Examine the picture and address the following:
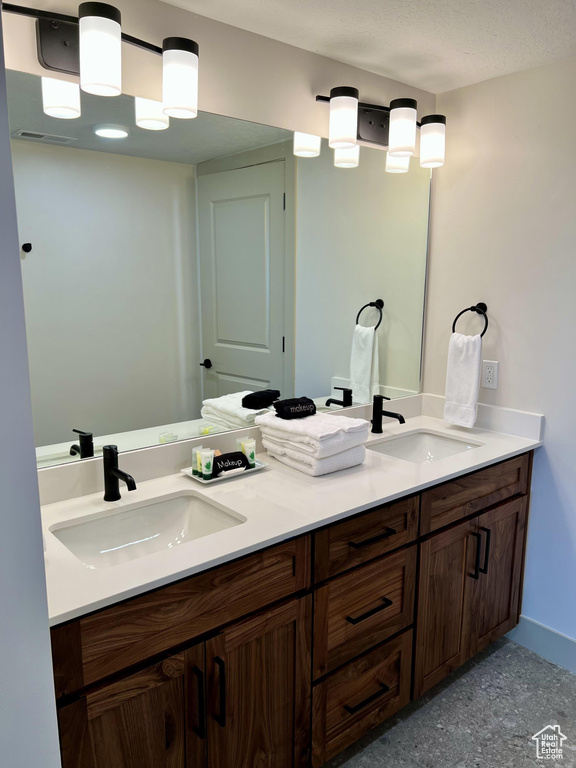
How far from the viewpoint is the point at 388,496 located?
5.34ft

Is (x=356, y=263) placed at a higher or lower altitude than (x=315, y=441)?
higher

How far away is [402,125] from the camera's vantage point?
2.09 m

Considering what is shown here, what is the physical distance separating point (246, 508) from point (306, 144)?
1.32 m

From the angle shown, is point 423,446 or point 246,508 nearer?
point 246,508

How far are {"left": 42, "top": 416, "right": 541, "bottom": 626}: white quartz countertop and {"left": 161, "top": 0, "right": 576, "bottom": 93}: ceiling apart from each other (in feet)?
4.60

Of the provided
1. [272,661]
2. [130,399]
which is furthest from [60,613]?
[130,399]

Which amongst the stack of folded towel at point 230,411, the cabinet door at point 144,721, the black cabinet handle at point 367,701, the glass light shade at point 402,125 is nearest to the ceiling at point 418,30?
the glass light shade at point 402,125

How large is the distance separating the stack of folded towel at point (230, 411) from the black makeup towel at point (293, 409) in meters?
0.11

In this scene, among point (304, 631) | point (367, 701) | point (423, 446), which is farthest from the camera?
point (423, 446)

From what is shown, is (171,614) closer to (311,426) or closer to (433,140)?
(311,426)

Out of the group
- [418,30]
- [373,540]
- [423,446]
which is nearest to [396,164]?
[418,30]

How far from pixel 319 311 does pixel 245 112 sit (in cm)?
78

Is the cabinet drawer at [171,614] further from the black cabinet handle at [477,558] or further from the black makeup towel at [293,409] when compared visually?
the black cabinet handle at [477,558]

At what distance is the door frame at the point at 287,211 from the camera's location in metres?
1.82
